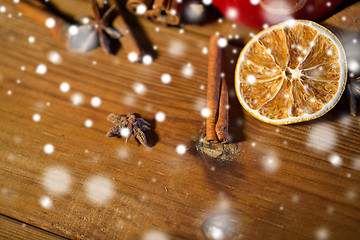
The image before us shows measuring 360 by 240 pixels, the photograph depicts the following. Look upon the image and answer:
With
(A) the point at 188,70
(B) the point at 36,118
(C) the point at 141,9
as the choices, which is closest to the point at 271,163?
(A) the point at 188,70

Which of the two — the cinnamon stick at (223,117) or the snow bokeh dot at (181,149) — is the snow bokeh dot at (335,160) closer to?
the cinnamon stick at (223,117)

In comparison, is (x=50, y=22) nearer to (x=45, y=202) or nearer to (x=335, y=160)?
(x=45, y=202)

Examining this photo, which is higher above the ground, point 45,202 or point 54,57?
point 54,57

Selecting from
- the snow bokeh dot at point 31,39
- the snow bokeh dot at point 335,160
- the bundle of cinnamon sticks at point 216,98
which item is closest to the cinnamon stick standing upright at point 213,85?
the bundle of cinnamon sticks at point 216,98

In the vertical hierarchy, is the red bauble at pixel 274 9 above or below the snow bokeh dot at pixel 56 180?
above

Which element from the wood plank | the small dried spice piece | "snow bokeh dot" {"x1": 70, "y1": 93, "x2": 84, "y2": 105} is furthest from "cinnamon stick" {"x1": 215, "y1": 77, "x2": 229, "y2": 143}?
the wood plank

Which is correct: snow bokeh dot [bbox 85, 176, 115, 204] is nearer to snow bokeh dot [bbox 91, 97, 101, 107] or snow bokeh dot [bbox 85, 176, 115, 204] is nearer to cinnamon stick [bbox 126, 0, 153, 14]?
snow bokeh dot [bbox 91, 97, 101, 107]

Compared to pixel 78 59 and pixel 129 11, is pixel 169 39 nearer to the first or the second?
pixel 129 11

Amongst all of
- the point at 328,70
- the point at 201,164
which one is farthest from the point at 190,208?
the point at 328,70
